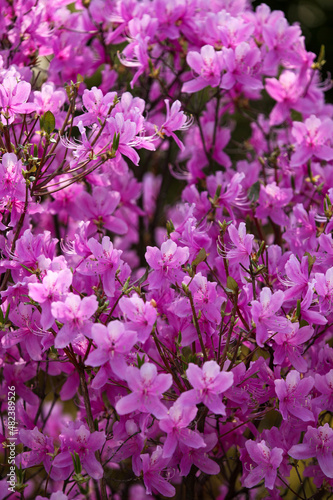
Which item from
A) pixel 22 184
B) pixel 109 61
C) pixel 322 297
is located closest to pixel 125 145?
pixel 22 184

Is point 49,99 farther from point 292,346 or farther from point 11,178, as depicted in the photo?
point 292,346

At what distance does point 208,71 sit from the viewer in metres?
1.67

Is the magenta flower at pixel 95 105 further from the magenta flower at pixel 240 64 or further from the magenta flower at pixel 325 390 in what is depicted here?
the magenta flower at pixel 325 390

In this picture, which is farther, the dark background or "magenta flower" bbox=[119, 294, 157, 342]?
the dark background

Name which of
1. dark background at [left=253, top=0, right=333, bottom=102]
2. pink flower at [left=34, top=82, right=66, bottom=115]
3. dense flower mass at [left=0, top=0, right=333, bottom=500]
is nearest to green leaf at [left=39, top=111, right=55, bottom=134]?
dense flower mass at [left=0, top=0, right=333, bottom=500]

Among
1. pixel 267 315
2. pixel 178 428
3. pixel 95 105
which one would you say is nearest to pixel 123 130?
pixel 95 105

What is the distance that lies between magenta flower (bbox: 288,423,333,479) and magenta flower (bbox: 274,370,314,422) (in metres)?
0.03

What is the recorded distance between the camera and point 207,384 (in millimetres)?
1122

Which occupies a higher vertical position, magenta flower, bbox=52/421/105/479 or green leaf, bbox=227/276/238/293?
green leaf, bbox=227/276/238/293

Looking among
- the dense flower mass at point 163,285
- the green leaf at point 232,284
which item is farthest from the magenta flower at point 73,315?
the green leaf at point 232,284

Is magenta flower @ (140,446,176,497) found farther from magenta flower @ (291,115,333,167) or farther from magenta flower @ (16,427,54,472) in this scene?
magenta flower @ (291,115,333,167)

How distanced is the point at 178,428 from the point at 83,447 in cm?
22

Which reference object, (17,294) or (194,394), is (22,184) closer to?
(17,294)

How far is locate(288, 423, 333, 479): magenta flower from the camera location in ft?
4.04
